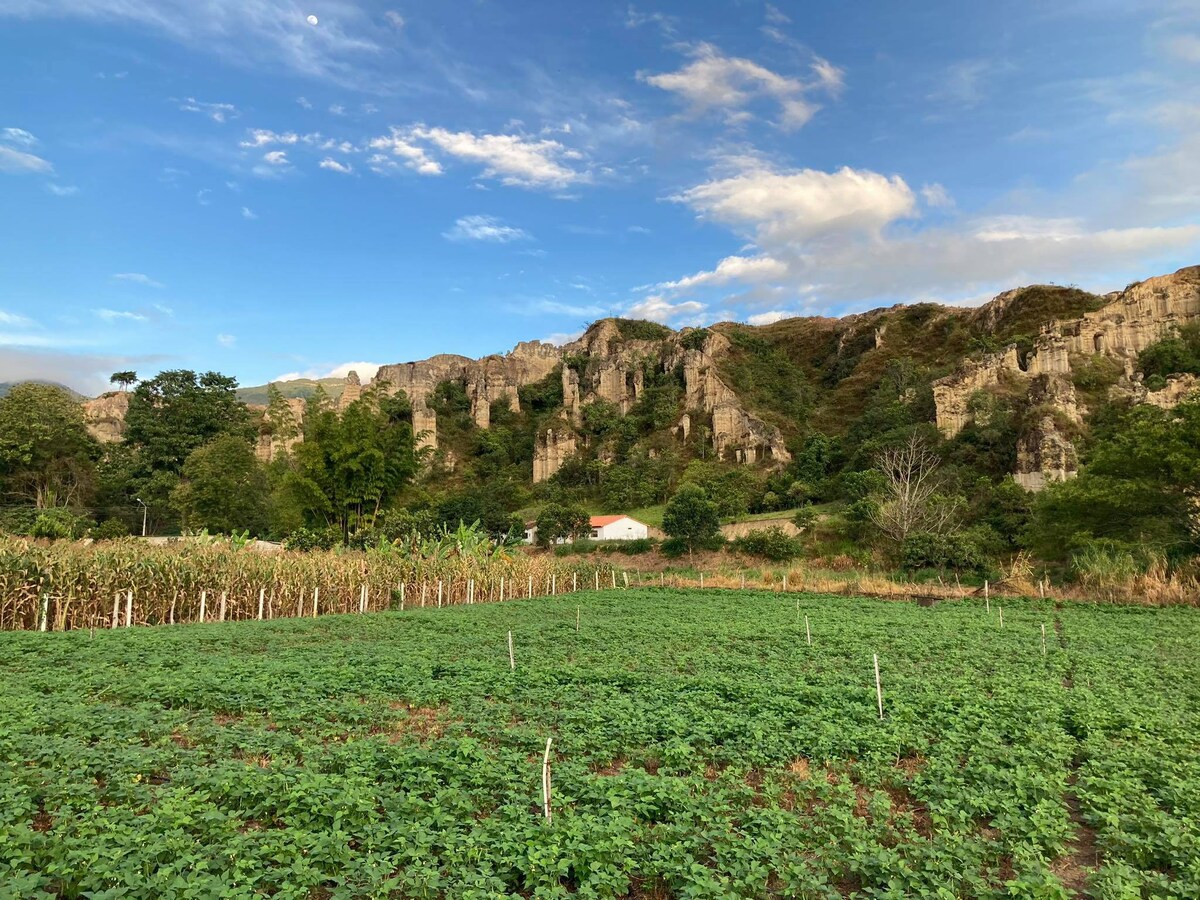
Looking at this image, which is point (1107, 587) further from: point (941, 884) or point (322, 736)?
point (322, 736)

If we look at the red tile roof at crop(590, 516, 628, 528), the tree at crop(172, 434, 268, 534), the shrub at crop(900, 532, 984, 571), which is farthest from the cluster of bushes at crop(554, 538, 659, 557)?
the tree at crop(172, 434, 268, 534)

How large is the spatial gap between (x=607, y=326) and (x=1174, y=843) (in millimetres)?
120924

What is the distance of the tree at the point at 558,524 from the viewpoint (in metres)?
52.8

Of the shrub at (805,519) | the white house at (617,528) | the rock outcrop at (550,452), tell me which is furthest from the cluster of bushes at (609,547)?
the rock outcrop at (550,452)

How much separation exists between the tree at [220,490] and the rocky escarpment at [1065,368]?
53.8 meters

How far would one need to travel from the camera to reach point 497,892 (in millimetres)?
3916

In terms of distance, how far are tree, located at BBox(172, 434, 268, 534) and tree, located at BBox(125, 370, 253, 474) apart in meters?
6.70

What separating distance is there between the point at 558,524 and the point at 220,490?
76.0ft

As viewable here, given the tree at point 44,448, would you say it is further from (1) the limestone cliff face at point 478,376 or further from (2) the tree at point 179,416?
(1) the limestone cliff face at point 478,376

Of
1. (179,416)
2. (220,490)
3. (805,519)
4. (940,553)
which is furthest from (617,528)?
(179,416)

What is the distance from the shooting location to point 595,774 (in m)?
5.90

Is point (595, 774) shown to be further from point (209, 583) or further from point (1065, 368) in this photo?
point (1065, 368)

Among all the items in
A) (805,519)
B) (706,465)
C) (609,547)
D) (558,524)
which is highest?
(706,465)

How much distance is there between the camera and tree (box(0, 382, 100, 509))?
47.5 m
